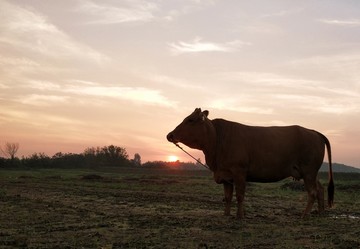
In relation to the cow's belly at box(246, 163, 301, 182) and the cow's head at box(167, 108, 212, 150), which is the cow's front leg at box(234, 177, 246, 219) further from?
the cow's head at box(167, 108, 212, 150)

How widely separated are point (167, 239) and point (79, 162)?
102 meters

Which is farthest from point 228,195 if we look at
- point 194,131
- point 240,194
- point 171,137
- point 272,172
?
point 171,137

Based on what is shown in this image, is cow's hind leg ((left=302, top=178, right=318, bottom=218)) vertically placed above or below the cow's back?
below

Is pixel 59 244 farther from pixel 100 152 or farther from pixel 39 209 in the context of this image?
pixel 100 152

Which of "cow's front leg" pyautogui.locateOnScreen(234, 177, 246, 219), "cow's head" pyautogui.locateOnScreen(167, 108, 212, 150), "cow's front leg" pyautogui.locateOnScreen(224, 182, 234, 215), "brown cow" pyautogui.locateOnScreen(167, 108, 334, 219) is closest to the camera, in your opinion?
"cow's front leg" pyautogui.locateOnScreen(234, 177, 246, 219)

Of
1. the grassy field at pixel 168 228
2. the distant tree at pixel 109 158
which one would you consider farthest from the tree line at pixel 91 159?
the grassy field at pixel 168 228

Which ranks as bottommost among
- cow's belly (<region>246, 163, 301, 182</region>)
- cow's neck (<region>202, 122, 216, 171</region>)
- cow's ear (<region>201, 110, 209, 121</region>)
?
cow's belly (<region>246, 163, 301, 182</region>)

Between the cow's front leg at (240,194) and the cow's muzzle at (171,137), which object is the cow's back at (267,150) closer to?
the cow's front leg at (240,194)

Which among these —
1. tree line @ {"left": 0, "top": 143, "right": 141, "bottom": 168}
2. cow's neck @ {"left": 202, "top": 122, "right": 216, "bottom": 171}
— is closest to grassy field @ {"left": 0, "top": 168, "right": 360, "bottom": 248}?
cow's neck @ {"left": 202, "top": 122, "right": 216, "bottom": 171}

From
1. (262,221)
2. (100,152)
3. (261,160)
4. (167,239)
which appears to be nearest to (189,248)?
(167,239)

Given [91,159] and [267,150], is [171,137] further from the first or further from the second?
[91,159]

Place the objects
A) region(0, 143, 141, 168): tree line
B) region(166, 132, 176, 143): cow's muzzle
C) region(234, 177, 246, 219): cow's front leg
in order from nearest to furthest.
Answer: region(234, 177, 246, 219): cow's front leg
region(166, 132, 176, 143): cow's muzzle
region(0, 143, 141, 168): tree line

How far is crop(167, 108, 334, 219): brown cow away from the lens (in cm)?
1319

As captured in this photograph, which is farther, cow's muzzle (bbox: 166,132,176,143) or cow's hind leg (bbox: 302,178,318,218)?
cow's muzzle (bbox: 166,132,176,143)
